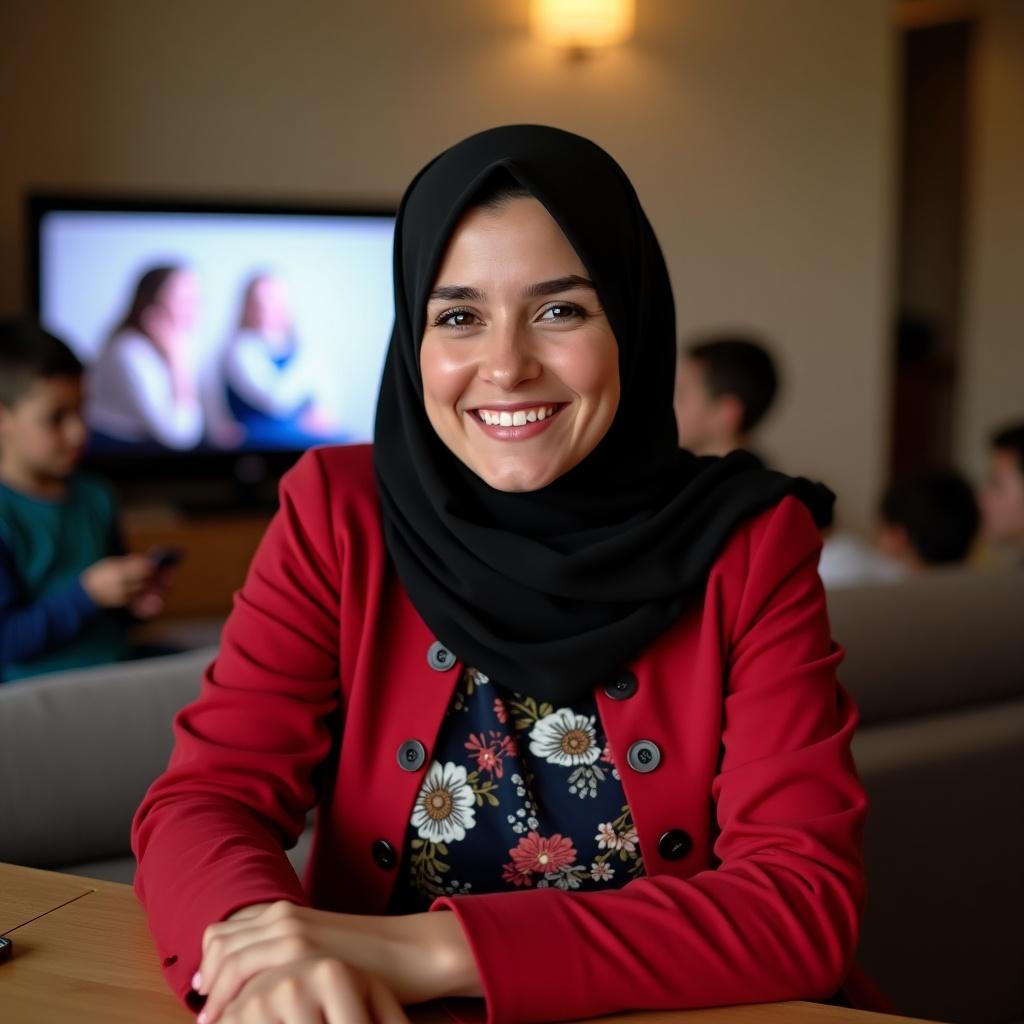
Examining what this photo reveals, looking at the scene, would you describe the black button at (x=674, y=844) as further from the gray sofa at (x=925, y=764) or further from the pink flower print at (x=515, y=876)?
the gray sofa at (x=925, y=764)

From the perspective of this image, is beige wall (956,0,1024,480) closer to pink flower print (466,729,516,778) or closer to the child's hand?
the child's hand

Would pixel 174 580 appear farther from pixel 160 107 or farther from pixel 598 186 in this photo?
pixel 598 186

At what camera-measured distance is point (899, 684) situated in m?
1.78

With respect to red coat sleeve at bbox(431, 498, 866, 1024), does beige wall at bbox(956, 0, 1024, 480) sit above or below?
above

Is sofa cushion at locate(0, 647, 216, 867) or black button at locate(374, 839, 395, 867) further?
sofa cushion at locate(0, 647, 216, 867)

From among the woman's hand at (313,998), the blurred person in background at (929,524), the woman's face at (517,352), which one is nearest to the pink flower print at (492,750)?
the woman's face at (517,352)

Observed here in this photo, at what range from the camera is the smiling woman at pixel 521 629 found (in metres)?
1.13

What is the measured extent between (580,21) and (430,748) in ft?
13.2

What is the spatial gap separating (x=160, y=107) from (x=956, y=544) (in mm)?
2880

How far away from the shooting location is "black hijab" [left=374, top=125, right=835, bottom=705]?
3.80 ft

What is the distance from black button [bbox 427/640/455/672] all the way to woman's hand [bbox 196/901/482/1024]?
32cm

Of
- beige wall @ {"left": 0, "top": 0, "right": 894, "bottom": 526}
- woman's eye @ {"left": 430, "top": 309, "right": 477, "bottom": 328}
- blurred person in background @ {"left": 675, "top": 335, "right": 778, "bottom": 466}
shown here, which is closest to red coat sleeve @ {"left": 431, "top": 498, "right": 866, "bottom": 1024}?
woman's eye @ {"left": 430, "top": 309, "right": 477, "bottom": 328}

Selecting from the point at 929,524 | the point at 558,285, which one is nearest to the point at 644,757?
the point at 558,285

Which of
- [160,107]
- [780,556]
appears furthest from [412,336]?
[160,107]
